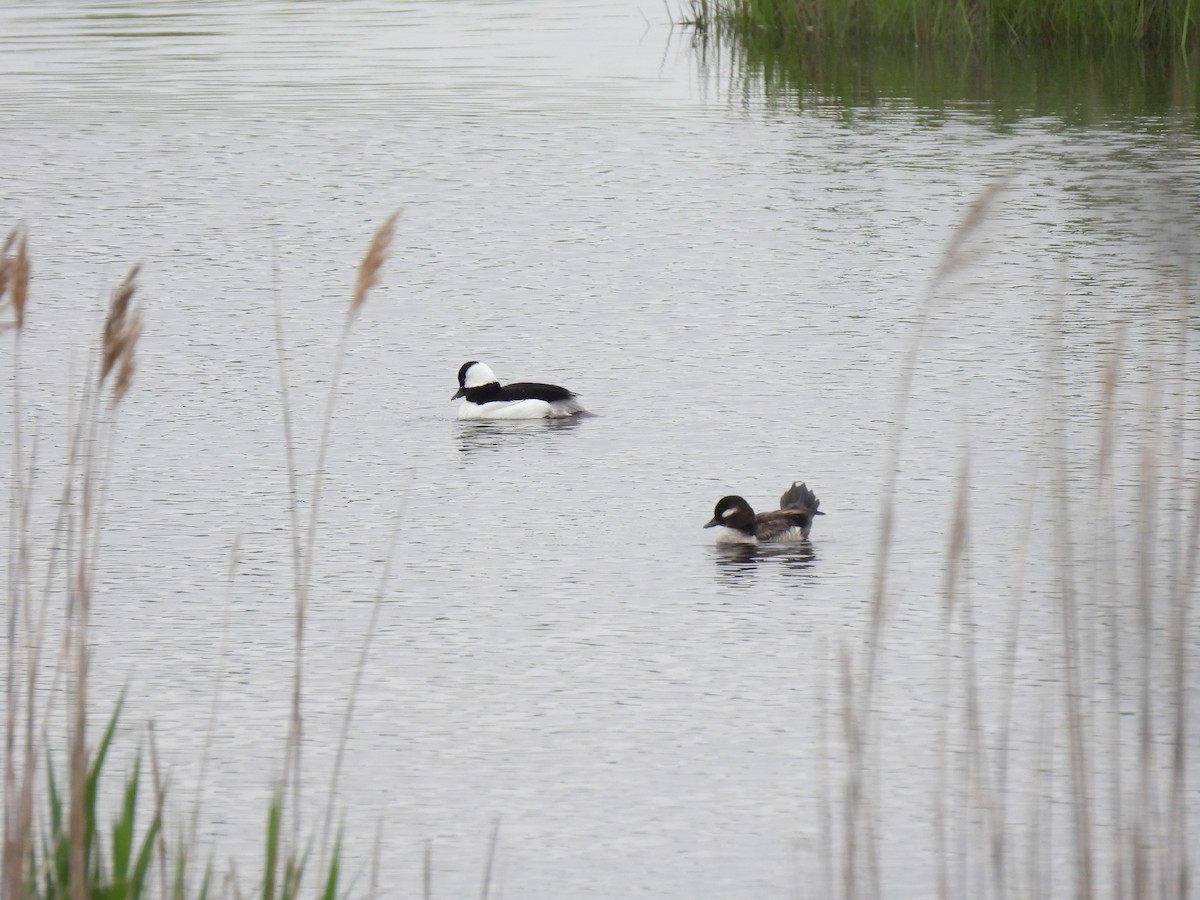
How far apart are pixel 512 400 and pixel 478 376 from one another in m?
0.34

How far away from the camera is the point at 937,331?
11.6 meters

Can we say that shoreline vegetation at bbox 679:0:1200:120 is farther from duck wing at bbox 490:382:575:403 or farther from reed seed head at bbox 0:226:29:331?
reed seed head at bbox 0:226:29:331

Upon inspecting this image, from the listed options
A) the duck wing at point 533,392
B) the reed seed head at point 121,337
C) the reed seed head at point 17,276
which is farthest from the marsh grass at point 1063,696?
the duck wing at point 533,392

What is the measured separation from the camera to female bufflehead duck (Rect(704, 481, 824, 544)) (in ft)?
25.6

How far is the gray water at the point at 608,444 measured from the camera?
527cm

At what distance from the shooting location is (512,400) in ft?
33.0

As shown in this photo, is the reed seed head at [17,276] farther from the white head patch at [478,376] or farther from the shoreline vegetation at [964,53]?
the shoreline vegetation at [964,53]

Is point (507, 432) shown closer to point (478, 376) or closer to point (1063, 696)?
point (478, 376)

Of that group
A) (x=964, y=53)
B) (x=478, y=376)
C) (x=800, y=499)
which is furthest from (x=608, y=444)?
(x=964, y=53)

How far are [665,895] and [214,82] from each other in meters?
19.4

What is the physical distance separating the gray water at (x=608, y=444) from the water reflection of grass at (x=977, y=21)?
10.3 ft

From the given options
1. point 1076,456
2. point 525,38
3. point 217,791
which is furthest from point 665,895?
point 525,38

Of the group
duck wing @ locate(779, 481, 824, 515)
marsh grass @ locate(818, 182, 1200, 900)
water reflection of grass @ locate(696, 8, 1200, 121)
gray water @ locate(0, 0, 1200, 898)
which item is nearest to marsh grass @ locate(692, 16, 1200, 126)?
water reflection of grass @ locate(696, 8, 1200, 121)

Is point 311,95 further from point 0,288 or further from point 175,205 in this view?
point 0,288
